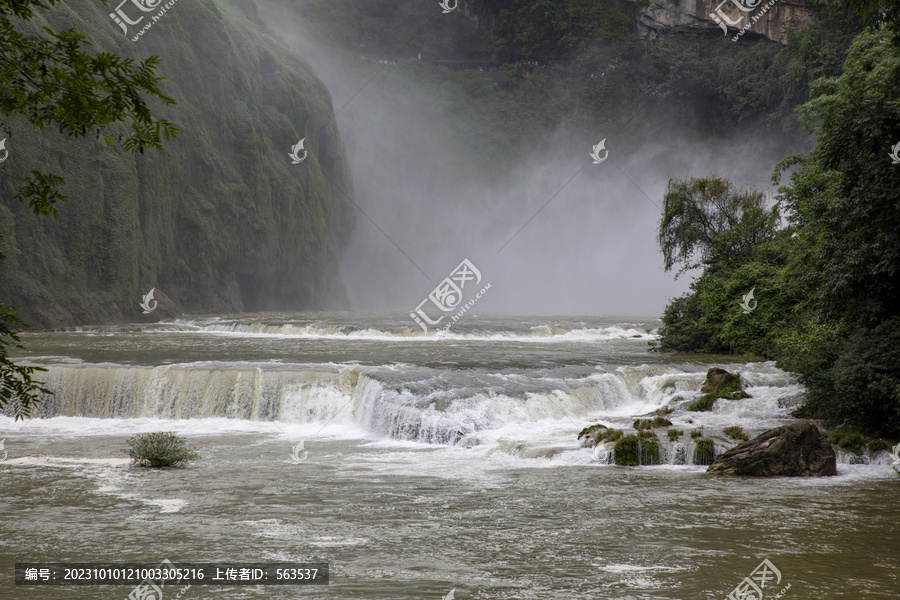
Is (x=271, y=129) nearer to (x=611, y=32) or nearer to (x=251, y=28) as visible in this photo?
(x=251, y=28)

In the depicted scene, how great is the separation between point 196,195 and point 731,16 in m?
60.3

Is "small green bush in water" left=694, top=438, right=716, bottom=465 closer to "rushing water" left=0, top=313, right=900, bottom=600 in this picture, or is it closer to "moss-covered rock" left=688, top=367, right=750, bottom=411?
"rushing water" left=0, top=313, right=900, bottom=600

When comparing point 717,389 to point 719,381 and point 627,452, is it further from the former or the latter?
point 627,452

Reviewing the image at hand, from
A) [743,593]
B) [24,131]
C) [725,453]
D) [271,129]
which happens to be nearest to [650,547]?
[743,593]

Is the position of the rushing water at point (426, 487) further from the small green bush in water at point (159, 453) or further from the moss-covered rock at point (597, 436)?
the moss-covered rock at point (597, 436)

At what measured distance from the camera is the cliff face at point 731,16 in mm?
70938

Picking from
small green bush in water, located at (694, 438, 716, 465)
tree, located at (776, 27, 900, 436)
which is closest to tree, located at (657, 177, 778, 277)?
tree, located at (776, 27, 900, 436)

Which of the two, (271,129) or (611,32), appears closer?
(271,129)

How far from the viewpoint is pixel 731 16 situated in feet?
259

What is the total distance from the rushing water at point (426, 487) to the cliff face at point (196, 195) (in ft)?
48.9

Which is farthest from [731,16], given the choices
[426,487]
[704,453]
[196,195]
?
[426,487]

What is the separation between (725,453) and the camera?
13.8 m

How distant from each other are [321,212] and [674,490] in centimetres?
5778

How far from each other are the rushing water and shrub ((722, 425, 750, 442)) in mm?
321
